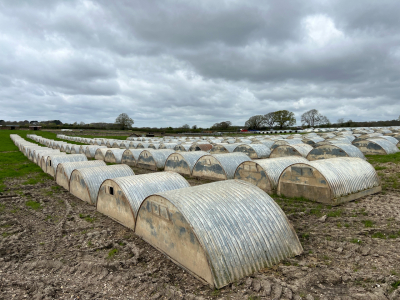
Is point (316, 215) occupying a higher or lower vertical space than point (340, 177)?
lower

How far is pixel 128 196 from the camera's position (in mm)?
10555

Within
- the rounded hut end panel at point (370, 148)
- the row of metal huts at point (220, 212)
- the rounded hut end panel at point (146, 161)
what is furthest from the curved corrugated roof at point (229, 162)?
the rounded hut end panel at point (370, 148)

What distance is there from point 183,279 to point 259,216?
2822 mm

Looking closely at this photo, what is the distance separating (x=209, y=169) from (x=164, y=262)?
12.9 meters

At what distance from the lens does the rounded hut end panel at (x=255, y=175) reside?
15.4 metres

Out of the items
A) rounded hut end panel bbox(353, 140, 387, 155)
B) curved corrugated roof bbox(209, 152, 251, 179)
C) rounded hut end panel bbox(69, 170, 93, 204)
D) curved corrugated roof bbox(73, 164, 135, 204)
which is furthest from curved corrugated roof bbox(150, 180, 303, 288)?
rounded hut end panel bbox(353, 140, 387, 155)

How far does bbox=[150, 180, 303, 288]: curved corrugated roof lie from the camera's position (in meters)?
6.40

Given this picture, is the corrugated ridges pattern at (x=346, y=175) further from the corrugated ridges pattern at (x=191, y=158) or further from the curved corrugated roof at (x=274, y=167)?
the corrugated ridges pattern at (x=191, y=158)

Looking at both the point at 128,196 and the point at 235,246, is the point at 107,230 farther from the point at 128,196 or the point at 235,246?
the point at 235,246

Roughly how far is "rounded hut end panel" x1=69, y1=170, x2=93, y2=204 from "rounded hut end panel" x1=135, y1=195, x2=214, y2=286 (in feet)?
20.4

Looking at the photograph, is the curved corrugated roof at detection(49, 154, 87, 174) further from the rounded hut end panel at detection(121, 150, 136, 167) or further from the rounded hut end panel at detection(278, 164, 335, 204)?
the rounded hut end panel at detection(278, 164, 335, 204)

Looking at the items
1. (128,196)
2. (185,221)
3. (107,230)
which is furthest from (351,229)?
(107,230)

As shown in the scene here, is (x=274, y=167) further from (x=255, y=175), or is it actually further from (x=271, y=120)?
(x=271, y=120)

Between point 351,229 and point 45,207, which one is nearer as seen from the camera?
point 351,229
